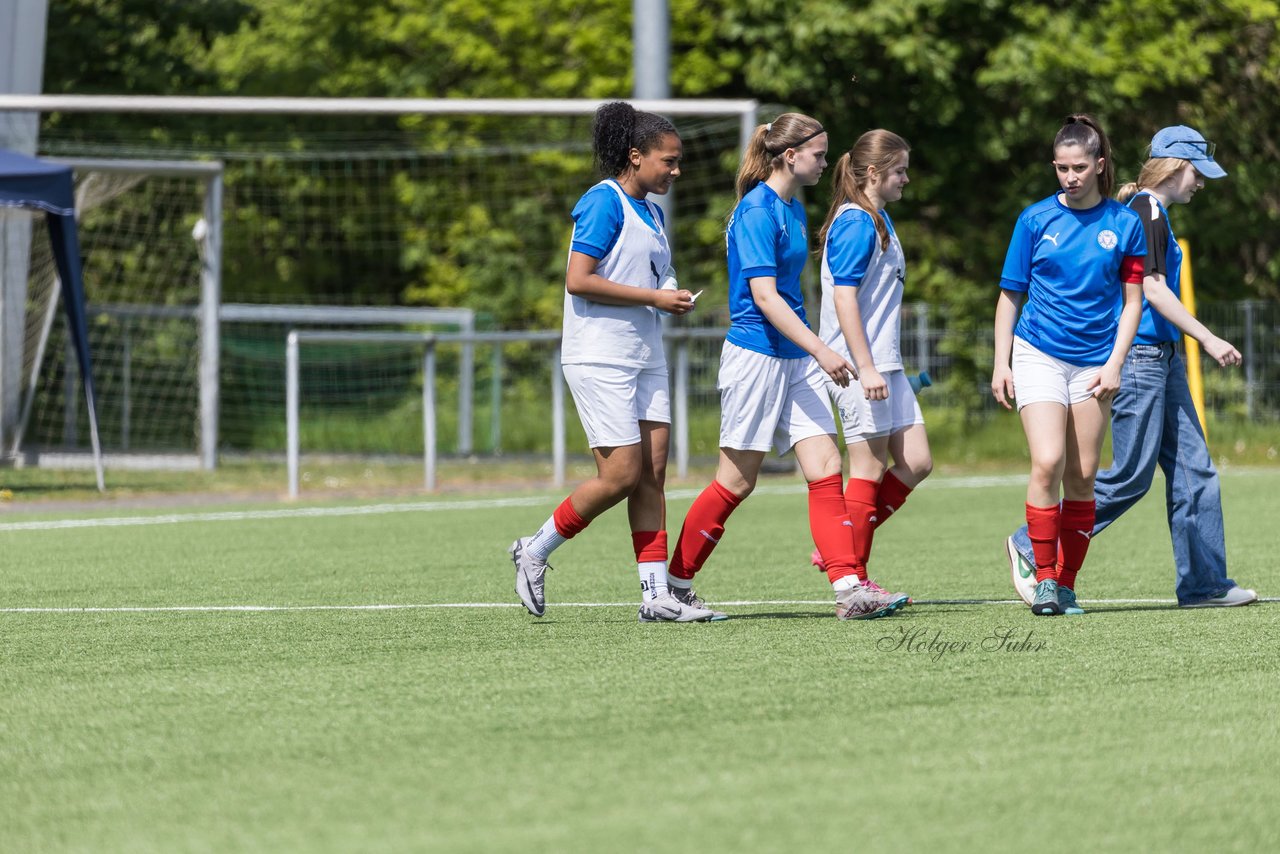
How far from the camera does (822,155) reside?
258 inches

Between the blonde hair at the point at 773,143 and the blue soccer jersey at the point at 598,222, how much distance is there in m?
0.50

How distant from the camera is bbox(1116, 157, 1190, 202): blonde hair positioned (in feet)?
23.0

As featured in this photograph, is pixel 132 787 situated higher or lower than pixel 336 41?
lower

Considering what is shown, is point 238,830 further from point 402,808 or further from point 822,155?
point 822,155

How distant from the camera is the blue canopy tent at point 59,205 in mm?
12945

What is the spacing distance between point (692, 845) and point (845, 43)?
20307 millimetres

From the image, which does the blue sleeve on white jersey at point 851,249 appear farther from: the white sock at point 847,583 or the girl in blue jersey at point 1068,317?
the white sock at point 847,583

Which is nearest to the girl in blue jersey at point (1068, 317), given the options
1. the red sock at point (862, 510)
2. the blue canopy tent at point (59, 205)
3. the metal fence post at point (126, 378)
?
the red sock at point (862, 510)

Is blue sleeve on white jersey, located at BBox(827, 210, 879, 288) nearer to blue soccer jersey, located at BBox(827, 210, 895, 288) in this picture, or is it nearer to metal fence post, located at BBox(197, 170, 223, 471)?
blue soccer jersey, located at BBox(827, 210, 895, 288)

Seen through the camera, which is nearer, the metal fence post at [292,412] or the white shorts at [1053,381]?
the white shorts at [1053,381]

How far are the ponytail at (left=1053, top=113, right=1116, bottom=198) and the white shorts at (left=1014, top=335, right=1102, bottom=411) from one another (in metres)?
0.61

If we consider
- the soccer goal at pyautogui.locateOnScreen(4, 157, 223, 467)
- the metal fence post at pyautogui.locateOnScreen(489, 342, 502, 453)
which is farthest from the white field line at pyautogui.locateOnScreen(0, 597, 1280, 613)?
the metal fence post at pyautogui.locateOnScreen(489, 342, 502, 453)

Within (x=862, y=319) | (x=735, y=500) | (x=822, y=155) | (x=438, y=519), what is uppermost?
(x=822, y=155)

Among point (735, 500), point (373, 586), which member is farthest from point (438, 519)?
point (735, 500)
